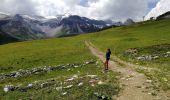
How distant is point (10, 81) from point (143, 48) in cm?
3235

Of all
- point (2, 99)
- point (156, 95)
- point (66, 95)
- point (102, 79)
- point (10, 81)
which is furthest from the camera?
point (10, 81)

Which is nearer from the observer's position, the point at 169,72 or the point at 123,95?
the point at 123,95

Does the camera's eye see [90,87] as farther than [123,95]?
Yes

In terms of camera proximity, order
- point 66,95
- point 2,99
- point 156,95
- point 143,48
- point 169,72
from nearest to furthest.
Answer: point 156,95, point 66,95, point 2,99, point 169,72, point 143,48

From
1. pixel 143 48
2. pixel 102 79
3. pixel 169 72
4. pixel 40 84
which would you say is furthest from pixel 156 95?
pixel 143 48

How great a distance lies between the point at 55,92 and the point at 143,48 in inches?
1680

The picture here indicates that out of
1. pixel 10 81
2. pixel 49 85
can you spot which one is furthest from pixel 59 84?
pixel 10 81

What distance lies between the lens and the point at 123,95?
27.6m

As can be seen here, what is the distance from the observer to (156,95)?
1060 inches

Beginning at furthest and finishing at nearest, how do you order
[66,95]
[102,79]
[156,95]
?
[102,79] → [66,95] → [156,95]

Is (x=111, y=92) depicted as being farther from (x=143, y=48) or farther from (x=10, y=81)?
(x=143, y=48)

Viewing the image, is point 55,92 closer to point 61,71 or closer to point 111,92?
point 111,92

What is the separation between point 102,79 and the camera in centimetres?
3409

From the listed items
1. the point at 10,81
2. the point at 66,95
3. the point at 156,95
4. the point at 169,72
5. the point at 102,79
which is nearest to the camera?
the point at 156,95
